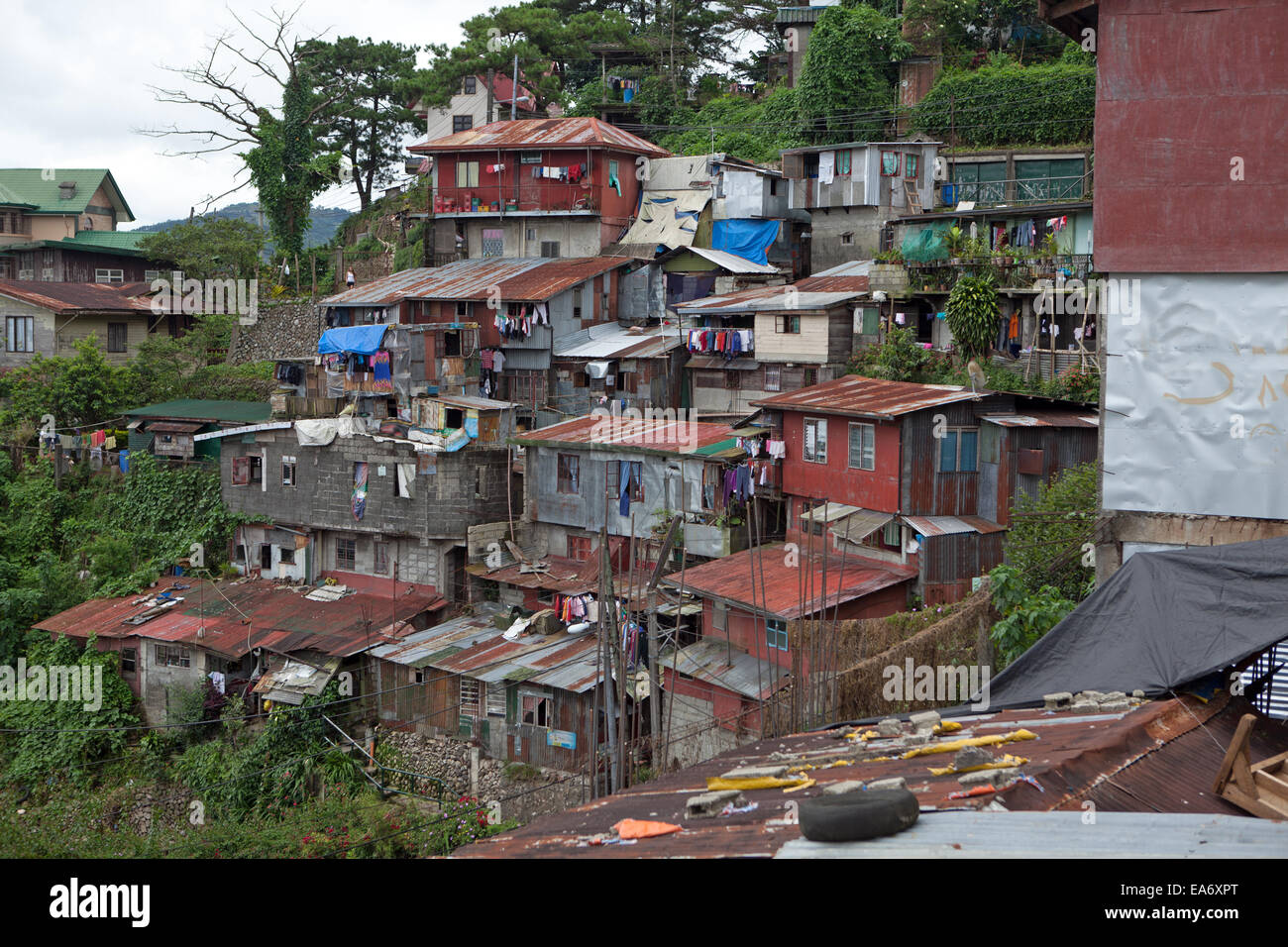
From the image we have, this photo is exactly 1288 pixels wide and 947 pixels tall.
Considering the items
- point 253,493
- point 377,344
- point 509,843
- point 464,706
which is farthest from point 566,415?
point 509,843

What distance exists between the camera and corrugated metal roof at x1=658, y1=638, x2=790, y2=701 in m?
22.4

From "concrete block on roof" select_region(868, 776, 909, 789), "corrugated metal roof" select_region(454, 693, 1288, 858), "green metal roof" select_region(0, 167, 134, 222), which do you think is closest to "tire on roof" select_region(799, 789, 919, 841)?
"corrugated metal roof" select_region(454, 693, 1288, 858)

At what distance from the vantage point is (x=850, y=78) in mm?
40969

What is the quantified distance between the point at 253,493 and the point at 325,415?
3.14 metres

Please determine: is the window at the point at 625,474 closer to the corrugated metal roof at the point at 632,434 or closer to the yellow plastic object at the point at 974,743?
the corrugated metal roof at the point at 632,434

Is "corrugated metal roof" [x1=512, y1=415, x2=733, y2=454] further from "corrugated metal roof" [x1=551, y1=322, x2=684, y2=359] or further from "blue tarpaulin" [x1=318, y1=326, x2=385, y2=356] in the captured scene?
"blue tarpaulin" [x1=318, y1=326, x2=385, y2=356]

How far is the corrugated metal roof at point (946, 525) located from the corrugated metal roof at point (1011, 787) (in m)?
12.6

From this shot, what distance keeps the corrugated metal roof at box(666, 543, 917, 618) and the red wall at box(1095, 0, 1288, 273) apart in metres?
8.56

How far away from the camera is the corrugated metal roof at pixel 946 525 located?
23453 mm

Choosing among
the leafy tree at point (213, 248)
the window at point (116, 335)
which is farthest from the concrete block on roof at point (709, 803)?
the leafy tree at point (213, 248)

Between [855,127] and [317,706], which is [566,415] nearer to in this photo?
[317,706]

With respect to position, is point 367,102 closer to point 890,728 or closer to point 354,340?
point 354,340

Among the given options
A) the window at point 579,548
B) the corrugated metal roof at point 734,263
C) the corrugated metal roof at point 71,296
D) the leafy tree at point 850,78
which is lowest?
the window at point 579,548

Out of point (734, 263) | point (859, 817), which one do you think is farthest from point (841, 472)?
point (859, 817)
